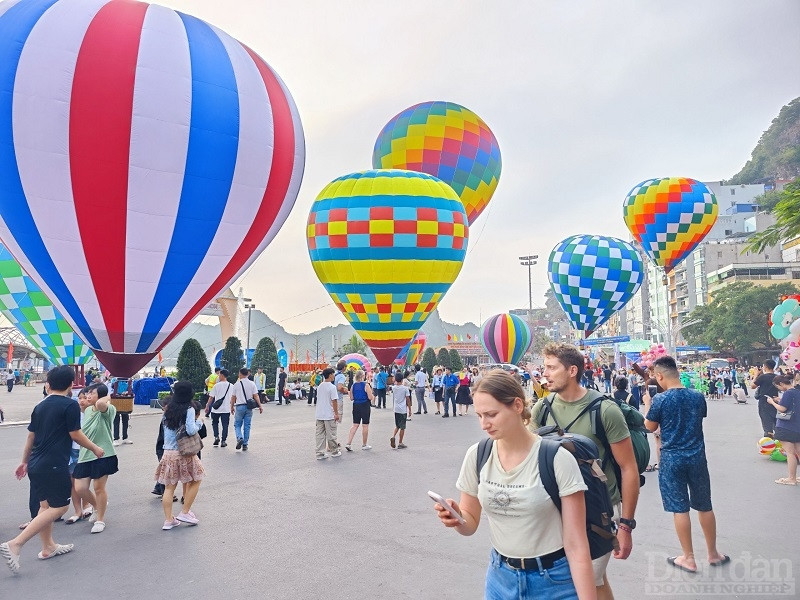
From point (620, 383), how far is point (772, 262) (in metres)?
69.6

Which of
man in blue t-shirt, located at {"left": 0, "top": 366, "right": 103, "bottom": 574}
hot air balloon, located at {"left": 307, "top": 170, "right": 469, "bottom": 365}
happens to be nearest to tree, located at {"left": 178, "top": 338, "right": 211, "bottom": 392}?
hot air balloon, located at {"left": 307, "top": 170, "right": 469, "bottom": 365}

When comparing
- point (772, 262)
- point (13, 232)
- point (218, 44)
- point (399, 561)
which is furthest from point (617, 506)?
point (772, 262)

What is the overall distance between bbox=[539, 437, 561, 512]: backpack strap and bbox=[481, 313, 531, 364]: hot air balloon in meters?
37.2

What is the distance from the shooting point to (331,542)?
5066 mm

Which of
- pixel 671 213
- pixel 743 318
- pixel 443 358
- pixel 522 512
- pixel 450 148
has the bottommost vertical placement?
pixel 522 512

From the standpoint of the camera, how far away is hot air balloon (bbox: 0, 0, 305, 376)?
27.7ft

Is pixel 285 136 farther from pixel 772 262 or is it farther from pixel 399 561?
pixel 772 262

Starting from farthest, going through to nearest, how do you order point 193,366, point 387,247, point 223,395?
point 193,366, point 387,247, point 223,395

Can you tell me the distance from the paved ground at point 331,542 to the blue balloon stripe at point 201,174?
280cm

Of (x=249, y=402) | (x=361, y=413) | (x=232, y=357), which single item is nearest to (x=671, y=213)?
(x=232, y=357)

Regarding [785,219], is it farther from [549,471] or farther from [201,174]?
[201,174]

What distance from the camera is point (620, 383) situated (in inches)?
330

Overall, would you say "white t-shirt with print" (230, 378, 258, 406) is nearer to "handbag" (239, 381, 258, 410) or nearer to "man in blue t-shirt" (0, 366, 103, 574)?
"handbag" (239, 381, 258, 410)

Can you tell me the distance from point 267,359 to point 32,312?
12.8 meters
